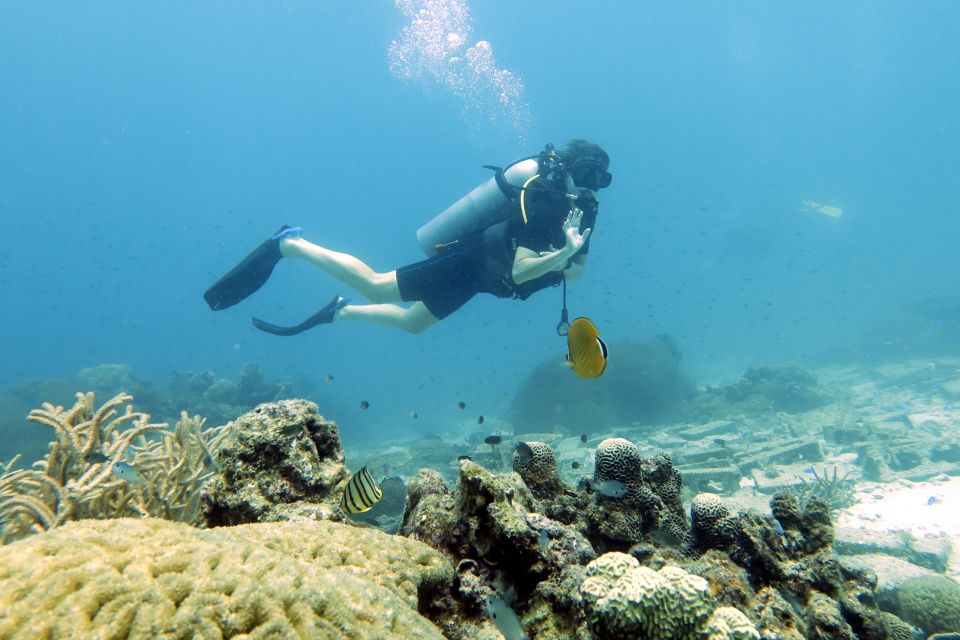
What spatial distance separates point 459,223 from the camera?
10.7 m

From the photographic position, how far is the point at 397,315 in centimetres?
1032

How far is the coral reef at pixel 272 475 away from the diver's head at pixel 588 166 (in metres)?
7.53

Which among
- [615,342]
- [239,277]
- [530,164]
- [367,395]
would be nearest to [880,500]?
[530,164]

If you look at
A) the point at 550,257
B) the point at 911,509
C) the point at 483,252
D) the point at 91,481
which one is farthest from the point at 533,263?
the point at 911,509

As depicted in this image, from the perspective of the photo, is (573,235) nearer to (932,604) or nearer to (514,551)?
(514,551)

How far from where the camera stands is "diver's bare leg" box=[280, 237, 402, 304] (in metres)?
9.72

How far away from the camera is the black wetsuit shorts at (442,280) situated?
31.3 ft

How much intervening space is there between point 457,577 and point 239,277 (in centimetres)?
937

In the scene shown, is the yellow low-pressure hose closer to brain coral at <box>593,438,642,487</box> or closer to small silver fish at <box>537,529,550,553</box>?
brain coral at <box>593,438,642,487</box>

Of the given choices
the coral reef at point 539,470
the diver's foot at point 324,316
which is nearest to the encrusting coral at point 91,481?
the coral reef at point 539,470

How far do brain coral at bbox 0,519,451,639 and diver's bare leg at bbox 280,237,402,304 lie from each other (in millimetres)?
7829

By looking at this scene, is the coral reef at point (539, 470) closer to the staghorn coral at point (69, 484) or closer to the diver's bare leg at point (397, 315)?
the staghorn coral at point (69, 484)

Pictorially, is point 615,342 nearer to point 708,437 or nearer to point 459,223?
point 708,437

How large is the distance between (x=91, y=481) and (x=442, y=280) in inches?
273
